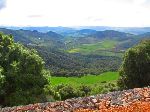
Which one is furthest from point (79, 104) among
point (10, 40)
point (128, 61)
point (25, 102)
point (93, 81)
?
point (93, 81)

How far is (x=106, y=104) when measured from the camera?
1964cm

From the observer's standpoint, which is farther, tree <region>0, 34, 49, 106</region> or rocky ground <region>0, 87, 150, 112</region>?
tree <region>0, 34, 49, 106</region>

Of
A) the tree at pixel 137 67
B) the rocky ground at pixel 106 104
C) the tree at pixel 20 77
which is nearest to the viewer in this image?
the rocky ground at pixel 106 104

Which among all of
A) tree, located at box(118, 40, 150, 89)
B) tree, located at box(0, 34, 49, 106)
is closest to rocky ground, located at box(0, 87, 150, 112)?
tree, located at box(0, 34, 49, 106)

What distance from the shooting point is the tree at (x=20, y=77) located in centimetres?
4384

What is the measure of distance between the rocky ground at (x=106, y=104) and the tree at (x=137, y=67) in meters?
38.7

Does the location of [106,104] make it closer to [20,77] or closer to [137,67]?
[20,77]

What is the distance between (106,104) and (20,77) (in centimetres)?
2584

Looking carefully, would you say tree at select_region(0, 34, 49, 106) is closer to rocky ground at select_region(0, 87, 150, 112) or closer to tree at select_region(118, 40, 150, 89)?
tree at select_region(118, 40, 150, 89)

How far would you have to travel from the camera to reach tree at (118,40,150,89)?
60719 mm

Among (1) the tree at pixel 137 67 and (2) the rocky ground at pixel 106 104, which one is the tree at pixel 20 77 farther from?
(2) the rocky ground at pixel 106 104

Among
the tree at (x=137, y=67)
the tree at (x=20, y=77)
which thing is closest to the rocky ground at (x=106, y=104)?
the tree at (x=20, y=77)

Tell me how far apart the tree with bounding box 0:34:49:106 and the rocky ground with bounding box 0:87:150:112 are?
72.8ft

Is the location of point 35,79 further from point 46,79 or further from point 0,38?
point 0,38
